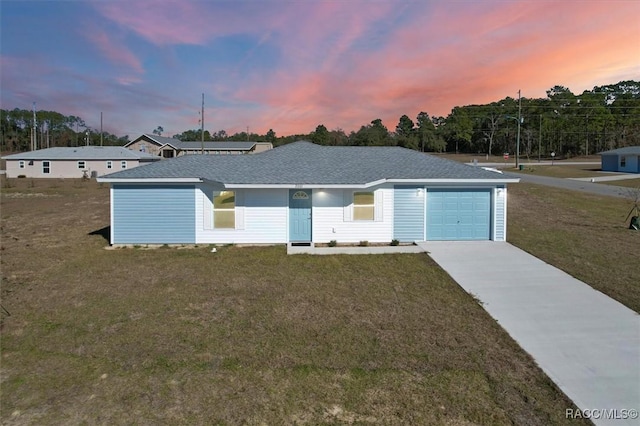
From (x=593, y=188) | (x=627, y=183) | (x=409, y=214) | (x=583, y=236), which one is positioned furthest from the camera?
(x=627, y=183)

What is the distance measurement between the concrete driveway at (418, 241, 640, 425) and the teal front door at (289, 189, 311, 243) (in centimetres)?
504

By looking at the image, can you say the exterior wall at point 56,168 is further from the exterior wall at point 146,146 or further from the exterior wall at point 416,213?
the exterior wall at point 416,213

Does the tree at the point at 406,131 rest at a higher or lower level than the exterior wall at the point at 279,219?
higher

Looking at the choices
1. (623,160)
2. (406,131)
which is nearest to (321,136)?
(406,131)

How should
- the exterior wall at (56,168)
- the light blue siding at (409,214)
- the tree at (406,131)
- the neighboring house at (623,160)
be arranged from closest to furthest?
the light blue siding at (409,214), the neighboring house at (623,160), the exterior wall at (56,168), the tree at (406,131)

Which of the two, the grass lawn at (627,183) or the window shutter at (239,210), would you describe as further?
the grass lawn at (627,183)

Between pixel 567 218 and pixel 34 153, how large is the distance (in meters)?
56.5

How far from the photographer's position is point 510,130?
299ft

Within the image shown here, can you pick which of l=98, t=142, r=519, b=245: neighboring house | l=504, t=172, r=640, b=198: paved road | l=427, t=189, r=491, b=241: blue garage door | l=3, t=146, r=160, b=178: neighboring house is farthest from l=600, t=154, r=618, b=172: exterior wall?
l=3, t=146, r=160, b=178: neighboring house

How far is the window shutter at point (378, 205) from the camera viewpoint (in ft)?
50.3

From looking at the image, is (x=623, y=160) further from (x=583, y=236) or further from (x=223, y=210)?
(x=223, y=210)

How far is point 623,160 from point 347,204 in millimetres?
48370

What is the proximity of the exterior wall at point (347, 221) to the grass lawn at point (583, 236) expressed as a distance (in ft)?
16.4

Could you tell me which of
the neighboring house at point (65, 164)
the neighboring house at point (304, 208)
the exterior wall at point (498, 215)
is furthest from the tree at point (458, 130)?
the neighboring house at point (304, 208)
